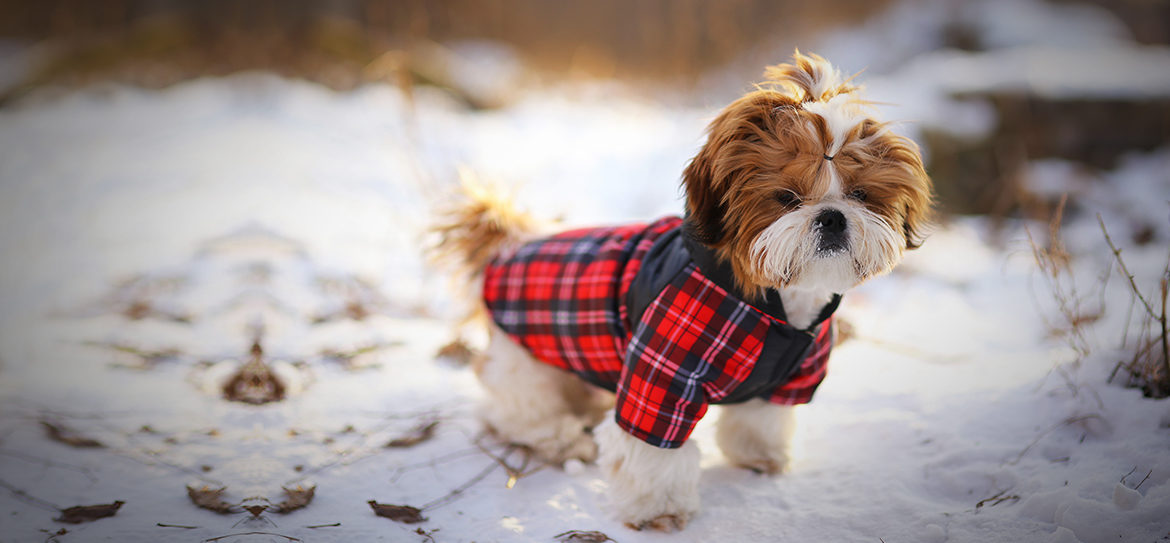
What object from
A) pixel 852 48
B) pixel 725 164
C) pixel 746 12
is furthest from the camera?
pixel 852 48

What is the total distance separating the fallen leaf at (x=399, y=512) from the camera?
2.29 meters

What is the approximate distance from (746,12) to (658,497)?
8399 millimetres

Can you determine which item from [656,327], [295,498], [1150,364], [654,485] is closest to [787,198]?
[656,327]

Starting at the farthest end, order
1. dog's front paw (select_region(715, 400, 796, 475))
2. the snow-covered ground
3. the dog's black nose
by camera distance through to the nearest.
→ dog's front paw (select_region(715, 400, 796, 475)) → the snow-covered ground → the dog's black nose

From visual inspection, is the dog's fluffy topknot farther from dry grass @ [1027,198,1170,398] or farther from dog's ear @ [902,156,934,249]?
dry grass @ [1027,198,1170,398]

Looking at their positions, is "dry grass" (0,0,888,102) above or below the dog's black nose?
above

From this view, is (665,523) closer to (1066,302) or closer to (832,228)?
(832,228)

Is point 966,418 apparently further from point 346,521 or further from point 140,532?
point 140,532

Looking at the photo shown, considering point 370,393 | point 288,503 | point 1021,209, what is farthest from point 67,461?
point 1021,209

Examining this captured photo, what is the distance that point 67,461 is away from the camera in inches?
98.2

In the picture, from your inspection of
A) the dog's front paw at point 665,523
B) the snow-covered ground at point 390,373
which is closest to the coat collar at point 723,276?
the snow-covered ground at point 390,373

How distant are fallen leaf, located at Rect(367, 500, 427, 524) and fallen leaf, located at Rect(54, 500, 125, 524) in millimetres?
907

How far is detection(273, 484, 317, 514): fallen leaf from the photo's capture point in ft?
7.68

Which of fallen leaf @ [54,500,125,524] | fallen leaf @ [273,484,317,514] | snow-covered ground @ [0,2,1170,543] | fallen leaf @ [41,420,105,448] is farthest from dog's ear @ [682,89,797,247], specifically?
fallen leaf @ [41,420,105,448]
